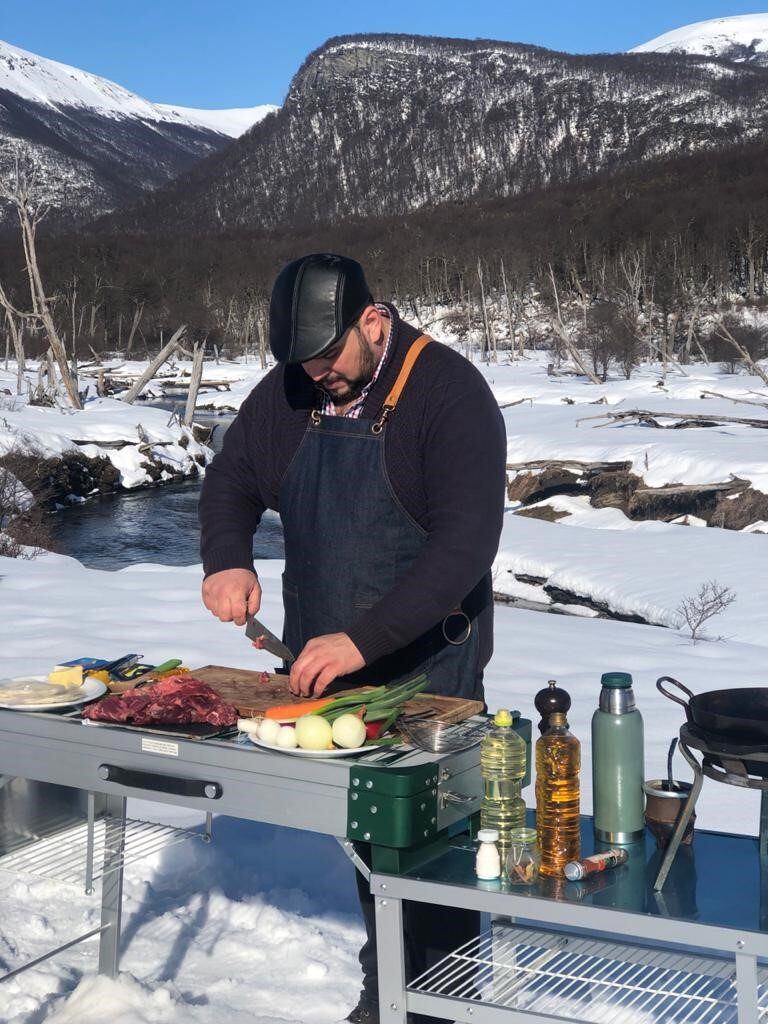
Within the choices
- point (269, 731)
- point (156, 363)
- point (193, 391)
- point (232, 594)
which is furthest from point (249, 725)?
point (156, 363)

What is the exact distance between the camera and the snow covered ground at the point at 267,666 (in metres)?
3.22

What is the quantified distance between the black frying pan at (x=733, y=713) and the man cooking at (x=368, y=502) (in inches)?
26.0

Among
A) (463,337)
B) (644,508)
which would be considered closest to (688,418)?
(644,508)

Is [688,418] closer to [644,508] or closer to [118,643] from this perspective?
[644,508]

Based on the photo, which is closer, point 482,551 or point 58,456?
point 482,551

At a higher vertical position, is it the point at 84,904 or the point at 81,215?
the point at 81,215

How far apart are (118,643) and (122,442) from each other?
17.1 m

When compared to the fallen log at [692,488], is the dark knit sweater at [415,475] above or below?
above

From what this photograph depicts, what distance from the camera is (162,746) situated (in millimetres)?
2371

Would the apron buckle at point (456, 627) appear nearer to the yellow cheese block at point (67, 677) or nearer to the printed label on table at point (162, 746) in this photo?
the printed label on table at point (162, 746)

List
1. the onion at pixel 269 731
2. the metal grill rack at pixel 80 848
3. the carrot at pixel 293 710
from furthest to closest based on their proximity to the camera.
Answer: the metal grill rack at pixel 80 848 → the carrot at pixel 293 710 → the onion at pixel 269 731

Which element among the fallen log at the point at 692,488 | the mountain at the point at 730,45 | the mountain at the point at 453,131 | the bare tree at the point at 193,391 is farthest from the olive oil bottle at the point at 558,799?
the mountain at the point at 730,45

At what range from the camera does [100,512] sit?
64.5 ft

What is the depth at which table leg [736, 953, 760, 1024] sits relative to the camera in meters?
1.89
